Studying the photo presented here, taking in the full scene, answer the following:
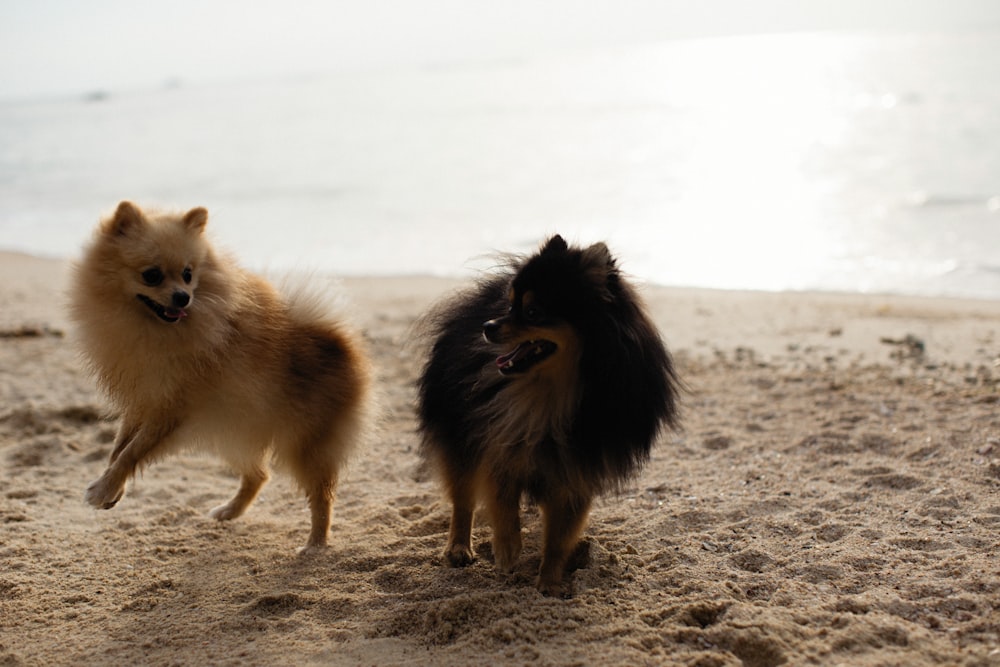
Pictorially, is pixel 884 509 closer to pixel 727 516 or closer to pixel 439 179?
pixel 727 516

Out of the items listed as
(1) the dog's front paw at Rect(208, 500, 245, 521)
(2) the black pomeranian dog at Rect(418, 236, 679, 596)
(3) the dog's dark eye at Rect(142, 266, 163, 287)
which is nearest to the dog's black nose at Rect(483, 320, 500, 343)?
(2) the black pomeranian dog at Rect(418, 236, 679, 596)

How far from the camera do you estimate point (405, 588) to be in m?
3.47

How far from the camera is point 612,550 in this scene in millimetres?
3711

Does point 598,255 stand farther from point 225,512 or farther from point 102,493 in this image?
point 225,512

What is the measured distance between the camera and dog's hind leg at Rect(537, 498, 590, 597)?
3373mm

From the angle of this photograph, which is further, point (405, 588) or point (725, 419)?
point (725, 419)

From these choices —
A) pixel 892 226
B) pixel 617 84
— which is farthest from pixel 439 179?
pixel 617 84

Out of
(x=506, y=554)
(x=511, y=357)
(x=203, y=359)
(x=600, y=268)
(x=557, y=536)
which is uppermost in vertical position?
(x=600, y=268)

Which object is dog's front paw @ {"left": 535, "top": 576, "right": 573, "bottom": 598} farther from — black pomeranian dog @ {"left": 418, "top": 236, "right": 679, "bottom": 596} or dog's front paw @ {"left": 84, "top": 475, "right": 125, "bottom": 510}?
dog's front paw @ {"left": 84, "top": 475, "right": 125, "bottom": 510}

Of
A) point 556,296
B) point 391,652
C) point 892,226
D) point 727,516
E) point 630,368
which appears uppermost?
point 892,226

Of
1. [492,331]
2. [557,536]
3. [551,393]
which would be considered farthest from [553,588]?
[492,331]

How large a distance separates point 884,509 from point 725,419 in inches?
56.7

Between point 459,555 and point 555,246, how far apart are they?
4.42ft

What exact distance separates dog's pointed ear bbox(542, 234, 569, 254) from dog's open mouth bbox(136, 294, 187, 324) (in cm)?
141
